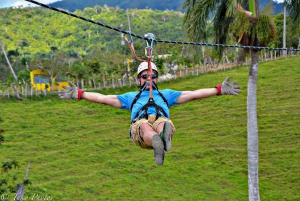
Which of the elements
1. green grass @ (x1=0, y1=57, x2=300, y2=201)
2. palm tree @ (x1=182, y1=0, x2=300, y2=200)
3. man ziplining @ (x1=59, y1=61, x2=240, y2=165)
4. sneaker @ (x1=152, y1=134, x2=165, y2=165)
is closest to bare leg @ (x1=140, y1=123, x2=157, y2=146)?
man ziplining @ (x1=59, y1=61, x2=240, y2=165)

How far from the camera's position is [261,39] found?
9711mm

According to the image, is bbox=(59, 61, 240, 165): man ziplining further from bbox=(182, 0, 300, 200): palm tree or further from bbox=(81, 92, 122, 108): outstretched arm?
bbox=(182, 0, 300, 200): palm tree

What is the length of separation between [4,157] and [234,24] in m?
12.4

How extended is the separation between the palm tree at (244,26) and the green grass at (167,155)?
15.2ft

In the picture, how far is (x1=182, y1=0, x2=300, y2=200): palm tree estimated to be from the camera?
975 centimetres

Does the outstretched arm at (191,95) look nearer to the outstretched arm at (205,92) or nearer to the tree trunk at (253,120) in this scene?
the outstretched arm at (205,92)

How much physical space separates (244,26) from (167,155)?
9.83 metres

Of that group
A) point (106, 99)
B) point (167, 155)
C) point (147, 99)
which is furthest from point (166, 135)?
point (167, 155)

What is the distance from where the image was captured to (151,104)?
495 cm

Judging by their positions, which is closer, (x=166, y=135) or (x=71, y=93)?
(x=166, y=135)

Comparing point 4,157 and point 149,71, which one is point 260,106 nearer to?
point 4,157

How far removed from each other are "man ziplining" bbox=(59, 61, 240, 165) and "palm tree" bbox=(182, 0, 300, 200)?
4365 millimetres

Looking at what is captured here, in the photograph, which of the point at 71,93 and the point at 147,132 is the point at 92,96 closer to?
the point at 71,93

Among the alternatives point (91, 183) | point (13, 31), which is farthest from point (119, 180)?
point (13, 31)
